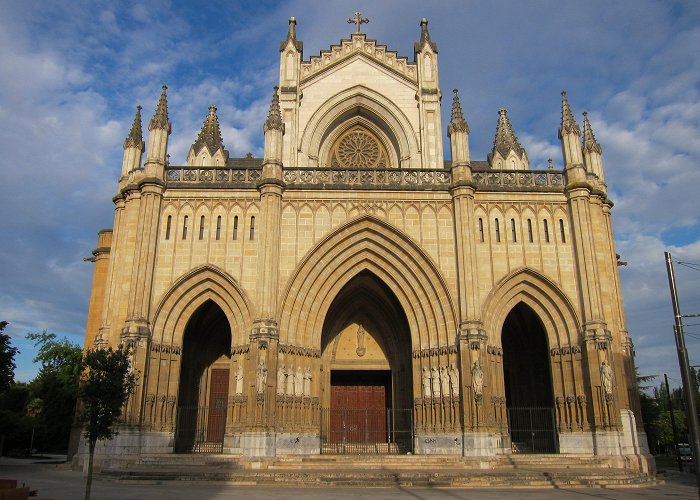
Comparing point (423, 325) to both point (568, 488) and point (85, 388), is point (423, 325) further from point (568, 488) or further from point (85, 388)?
point (85, 388)

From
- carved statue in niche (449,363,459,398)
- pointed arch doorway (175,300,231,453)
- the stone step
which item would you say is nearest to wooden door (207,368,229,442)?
pointed arch doorway (175,300,231,453)

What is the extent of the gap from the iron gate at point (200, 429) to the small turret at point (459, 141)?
573 inches

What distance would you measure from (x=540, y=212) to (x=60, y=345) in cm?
3767

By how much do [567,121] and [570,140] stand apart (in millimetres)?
1008

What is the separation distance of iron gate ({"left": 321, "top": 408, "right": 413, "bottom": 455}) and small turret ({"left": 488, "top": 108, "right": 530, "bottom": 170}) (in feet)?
52.9

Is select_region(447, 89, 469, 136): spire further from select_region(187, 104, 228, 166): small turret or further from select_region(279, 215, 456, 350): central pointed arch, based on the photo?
select_region(187, 104, 228, 166): small turret

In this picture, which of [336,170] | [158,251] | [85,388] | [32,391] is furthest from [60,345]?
[85,388]

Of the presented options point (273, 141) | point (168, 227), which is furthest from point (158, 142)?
point (273, 141)

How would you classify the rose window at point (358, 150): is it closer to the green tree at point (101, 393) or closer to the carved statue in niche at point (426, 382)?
the carved statue in niche at point (426, 382)

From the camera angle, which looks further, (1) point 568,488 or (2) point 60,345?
(2) point 60,345

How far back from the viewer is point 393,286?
78.3 ft

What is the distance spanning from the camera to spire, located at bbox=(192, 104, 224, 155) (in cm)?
3409

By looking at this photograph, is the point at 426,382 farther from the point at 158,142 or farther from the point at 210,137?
the point at 210,137

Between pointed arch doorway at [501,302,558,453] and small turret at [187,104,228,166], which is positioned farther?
small turret at [187,104,228,166]
